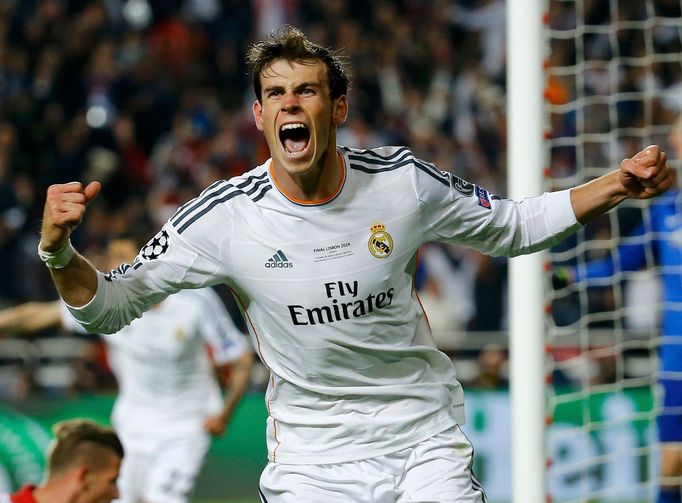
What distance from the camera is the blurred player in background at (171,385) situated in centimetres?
848

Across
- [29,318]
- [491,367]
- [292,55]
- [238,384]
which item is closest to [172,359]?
[238,384]

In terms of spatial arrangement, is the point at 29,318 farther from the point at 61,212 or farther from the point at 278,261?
the point at 61,212

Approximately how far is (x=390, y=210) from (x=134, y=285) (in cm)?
86

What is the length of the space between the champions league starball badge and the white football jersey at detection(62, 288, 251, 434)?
4.51 m

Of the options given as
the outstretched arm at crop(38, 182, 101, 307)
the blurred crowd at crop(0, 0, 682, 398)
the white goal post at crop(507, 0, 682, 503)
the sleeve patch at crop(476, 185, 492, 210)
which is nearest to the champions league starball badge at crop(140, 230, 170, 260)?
the outstretched arm at crop(38, 182, 101, 307)

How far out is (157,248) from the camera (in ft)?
13.1

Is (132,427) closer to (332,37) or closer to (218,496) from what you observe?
(218,496)

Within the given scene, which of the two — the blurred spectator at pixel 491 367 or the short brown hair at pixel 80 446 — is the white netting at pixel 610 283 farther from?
the short brown hair at pixel 80 446

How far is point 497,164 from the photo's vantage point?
13016mm

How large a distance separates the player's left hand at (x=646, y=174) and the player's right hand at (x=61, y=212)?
5.61 ft

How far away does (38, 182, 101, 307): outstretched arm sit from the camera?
11.9 feet

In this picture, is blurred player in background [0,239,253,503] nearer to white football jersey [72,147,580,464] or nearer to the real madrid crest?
white football jersey [72,147,580,464]

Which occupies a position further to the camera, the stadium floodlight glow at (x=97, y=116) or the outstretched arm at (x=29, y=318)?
the stadium floodlight glow at (x=97, y=116)

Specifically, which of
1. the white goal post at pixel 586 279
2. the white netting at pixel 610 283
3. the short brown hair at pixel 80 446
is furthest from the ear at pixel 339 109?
the white netting at pixel 610 283
